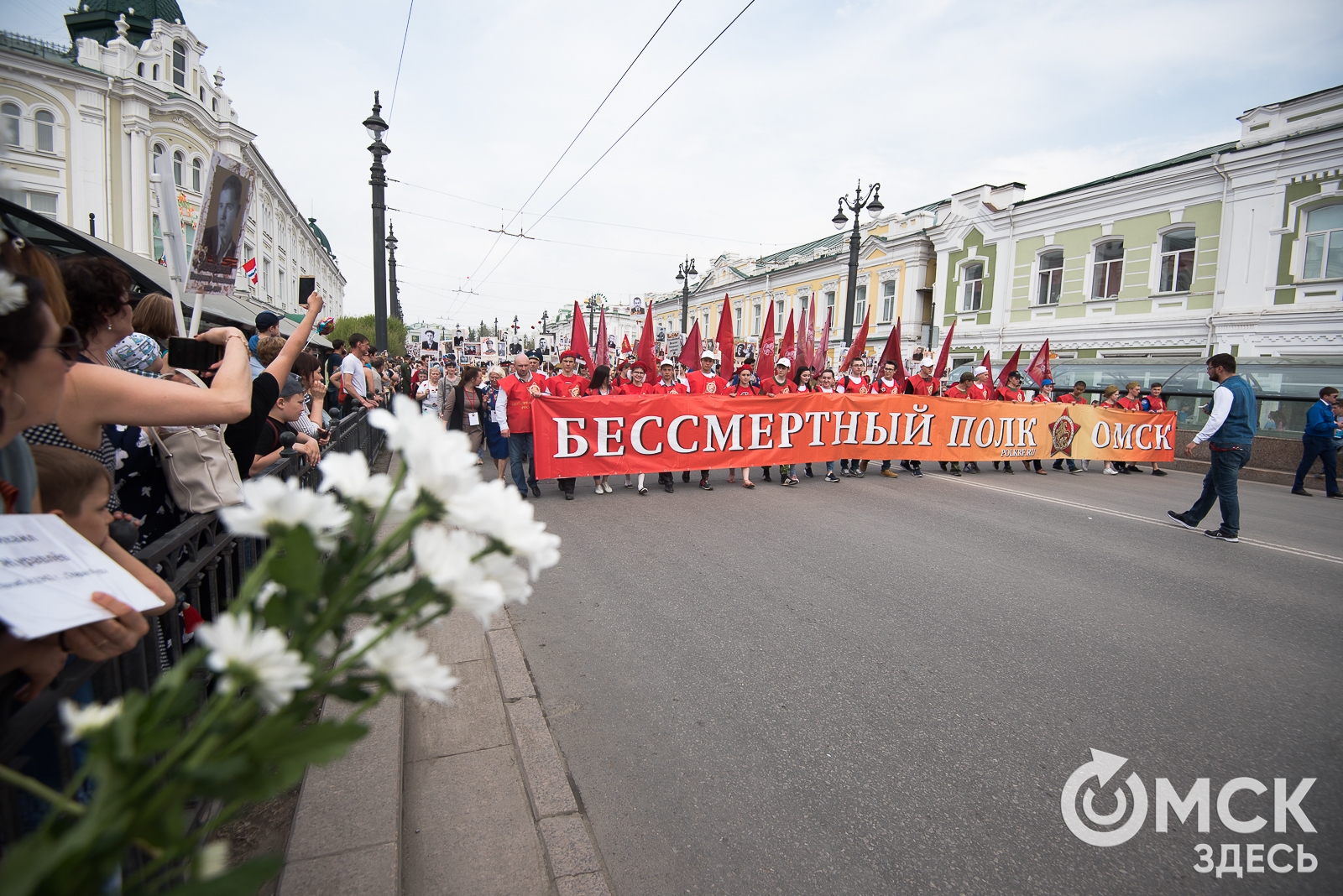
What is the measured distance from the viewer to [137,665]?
6.10 feet

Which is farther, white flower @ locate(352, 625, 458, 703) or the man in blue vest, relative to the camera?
the man in blue vest

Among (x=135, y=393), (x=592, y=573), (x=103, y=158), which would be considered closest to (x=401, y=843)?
(x=135, y=393)

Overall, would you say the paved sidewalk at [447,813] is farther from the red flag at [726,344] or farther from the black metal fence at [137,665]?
the red flag at [726,344]

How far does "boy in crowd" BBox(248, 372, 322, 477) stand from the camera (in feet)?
12.2

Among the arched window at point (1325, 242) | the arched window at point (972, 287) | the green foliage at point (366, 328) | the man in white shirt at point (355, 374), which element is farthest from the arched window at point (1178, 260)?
the green foliage at point (366, 328)

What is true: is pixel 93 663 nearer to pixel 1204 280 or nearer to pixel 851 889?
pixel 851 889

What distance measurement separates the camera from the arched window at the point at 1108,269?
74.8ft

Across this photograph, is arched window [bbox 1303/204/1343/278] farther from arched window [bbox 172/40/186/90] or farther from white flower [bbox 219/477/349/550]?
arched window [bbox 172/40/186/90]

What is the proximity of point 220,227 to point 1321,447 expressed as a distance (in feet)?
52.9

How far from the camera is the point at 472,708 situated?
334cm

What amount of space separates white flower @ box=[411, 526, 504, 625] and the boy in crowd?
9.67ft

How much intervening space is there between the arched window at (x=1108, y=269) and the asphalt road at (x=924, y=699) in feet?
63.2

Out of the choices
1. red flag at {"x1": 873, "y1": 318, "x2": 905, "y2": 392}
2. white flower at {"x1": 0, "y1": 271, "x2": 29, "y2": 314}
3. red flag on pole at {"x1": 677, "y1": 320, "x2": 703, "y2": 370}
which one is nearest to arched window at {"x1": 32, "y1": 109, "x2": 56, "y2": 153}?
red flag on pole at {"x1": 677, "y1": 320, "x2": 703, "y2": 370}

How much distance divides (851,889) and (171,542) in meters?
2.59
